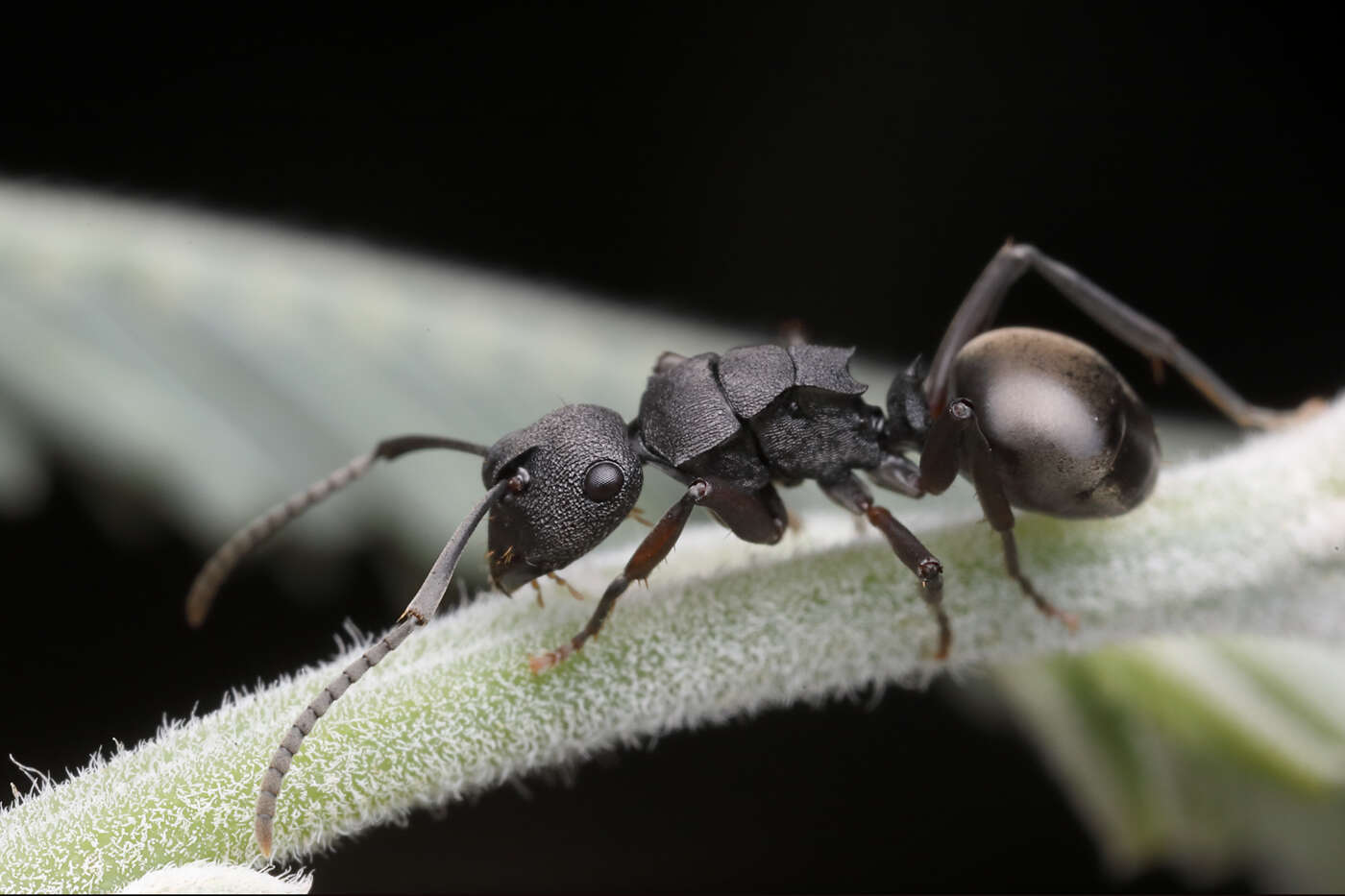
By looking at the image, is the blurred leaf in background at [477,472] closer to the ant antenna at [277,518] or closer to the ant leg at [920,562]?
the ant leg at [920,562]

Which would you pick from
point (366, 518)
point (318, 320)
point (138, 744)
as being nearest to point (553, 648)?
point (138, 744)

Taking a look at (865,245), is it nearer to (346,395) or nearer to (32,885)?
(346,395)

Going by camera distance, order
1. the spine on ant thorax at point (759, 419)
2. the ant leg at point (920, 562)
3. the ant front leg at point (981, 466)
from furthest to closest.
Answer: the spine on ant thorax at point (759, 419)
the ant front leg at point (981, 466)
the ant leg at point (920, 562)

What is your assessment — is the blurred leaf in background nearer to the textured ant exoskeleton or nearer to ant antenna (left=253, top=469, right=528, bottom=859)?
the textured ant exoskeleton

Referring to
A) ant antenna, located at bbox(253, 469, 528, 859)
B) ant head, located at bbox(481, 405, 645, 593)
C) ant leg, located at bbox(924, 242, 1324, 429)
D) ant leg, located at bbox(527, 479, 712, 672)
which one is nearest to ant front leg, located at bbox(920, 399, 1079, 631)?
ant leg, located at bbox(924, 242, 1324, 429)

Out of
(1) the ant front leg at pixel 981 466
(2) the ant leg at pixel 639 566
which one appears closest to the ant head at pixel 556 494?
(2) the ant leg at pixel 639 566

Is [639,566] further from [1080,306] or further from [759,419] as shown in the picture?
[1080,306]

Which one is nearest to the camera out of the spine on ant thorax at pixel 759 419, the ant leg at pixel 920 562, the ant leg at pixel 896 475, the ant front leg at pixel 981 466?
the ant leg at pixel 920 562
